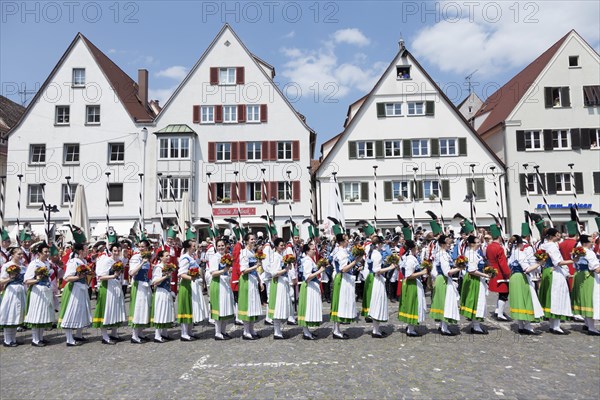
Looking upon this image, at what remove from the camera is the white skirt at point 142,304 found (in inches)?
408

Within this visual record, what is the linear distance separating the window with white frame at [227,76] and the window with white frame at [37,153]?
1484 centimetres

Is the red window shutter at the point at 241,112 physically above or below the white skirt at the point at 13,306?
above

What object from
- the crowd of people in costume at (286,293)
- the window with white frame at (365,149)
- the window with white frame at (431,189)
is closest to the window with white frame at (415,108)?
the window with white frame at (365,149)

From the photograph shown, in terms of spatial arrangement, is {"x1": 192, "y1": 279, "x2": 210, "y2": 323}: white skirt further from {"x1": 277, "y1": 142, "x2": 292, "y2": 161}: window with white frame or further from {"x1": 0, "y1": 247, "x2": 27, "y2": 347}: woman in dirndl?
{"x1": 277, "y1": 142, "x2": 292, "y2": 161}: window with white frame

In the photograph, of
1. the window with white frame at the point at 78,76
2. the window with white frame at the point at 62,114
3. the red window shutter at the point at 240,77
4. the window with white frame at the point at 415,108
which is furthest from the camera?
the window with white frame at the point at 78,76

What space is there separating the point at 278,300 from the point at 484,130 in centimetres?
3529

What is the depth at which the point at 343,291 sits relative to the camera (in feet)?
34.2

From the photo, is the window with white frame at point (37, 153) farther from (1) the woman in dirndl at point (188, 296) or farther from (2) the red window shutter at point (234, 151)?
(1) the woman in dirndl at point (188, 296)

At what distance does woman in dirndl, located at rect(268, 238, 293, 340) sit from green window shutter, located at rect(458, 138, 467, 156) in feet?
93.4

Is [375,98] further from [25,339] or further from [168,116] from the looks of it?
[25,339]

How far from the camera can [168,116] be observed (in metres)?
37.6

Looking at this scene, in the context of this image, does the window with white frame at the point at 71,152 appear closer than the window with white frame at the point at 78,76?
Yes

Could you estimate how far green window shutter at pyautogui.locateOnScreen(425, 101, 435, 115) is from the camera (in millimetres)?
36594

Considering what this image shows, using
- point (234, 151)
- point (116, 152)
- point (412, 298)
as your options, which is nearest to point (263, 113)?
point (234, 151)
